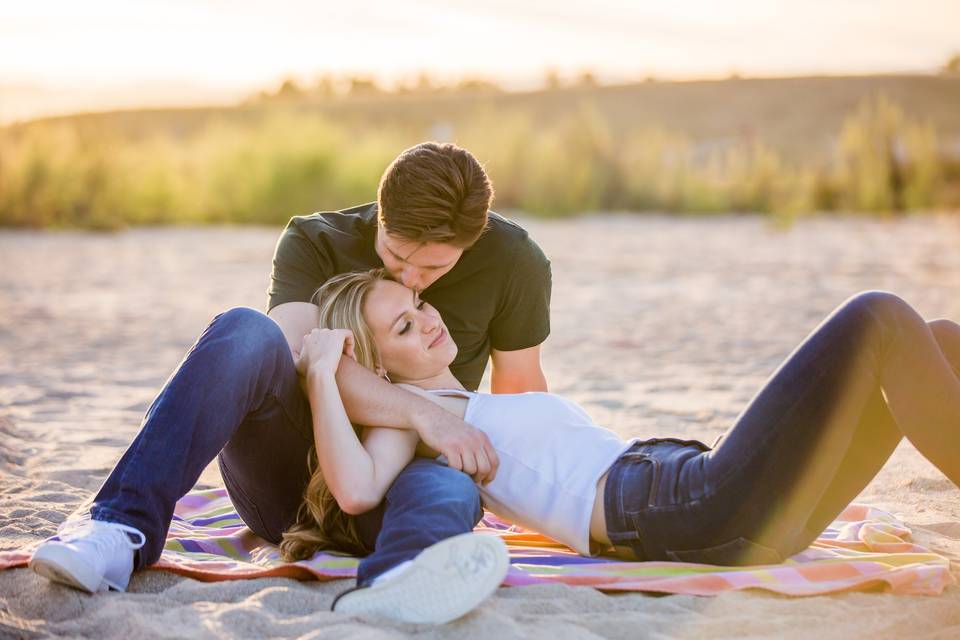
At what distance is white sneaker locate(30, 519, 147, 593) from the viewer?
7.71 ft

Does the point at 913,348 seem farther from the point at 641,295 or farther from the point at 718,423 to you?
the point at 641,295

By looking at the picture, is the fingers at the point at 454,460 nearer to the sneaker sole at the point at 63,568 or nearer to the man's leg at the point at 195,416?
the man's leg at the point at 195,416

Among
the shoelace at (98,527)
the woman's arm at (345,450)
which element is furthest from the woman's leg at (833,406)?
the shoelace at (98,527)

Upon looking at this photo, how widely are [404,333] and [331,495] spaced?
467mm

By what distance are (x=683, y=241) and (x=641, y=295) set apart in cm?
452

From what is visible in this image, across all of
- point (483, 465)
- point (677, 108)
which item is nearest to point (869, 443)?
point (483, 465)

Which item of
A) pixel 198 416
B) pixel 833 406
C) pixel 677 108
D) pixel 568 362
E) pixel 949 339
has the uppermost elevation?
pixel 677 108

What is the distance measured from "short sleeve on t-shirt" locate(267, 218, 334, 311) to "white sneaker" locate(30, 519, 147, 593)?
92 cm

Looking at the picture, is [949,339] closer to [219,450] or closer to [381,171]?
[219,450]

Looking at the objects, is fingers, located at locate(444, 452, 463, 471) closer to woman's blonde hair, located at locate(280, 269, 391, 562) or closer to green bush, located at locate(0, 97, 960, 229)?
woman's blonde hair, located at locate(280, 269, 391, 562)

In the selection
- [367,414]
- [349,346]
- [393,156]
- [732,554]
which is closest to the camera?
[732,554]

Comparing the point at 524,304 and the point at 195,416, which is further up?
the point at 524,304

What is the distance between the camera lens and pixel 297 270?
325cm

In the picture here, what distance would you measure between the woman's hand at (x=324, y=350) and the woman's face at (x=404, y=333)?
0.35 ft
